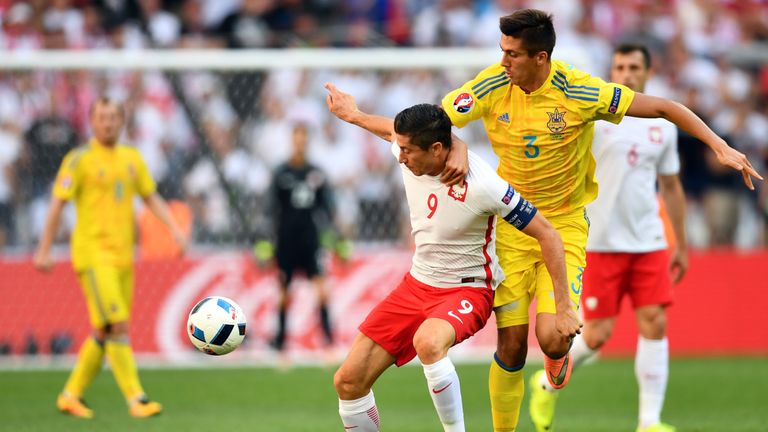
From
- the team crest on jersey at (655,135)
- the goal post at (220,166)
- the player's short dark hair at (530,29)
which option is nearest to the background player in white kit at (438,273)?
the player's short dark hair at (530,29)

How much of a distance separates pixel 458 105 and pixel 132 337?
807 centimetres

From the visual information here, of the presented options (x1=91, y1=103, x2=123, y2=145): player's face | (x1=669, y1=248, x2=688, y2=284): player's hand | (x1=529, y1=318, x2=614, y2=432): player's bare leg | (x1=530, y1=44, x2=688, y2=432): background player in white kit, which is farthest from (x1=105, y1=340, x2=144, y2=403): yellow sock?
(x1=669, y1=248, x2=688, y2=284): player's hand

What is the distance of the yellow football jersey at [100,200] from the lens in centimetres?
1020

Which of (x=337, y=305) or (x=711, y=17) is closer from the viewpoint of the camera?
(x=337, y=305)

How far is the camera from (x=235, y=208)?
577 inches

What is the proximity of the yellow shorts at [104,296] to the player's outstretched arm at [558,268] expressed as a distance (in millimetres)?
4566

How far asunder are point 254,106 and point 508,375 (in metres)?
8.33

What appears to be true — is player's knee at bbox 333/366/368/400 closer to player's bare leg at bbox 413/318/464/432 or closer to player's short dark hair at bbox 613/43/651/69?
player's bare leg at bbox 413/318/464/432

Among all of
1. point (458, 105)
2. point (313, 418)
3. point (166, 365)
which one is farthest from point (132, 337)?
point (458, 105)

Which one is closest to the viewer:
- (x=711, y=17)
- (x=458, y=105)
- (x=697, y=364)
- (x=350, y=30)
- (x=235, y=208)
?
(x=458, y=105)

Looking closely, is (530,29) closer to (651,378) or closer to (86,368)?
(651,378)

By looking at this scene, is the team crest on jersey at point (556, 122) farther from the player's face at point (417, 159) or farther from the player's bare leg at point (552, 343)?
the player's bare leg at point (552, 343)

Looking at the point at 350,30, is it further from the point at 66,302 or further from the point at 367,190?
the point at 66,302

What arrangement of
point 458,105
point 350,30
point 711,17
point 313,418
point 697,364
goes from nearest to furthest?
point 458,105
point 313,418
point 697,364
point 350,30
point 711,17
